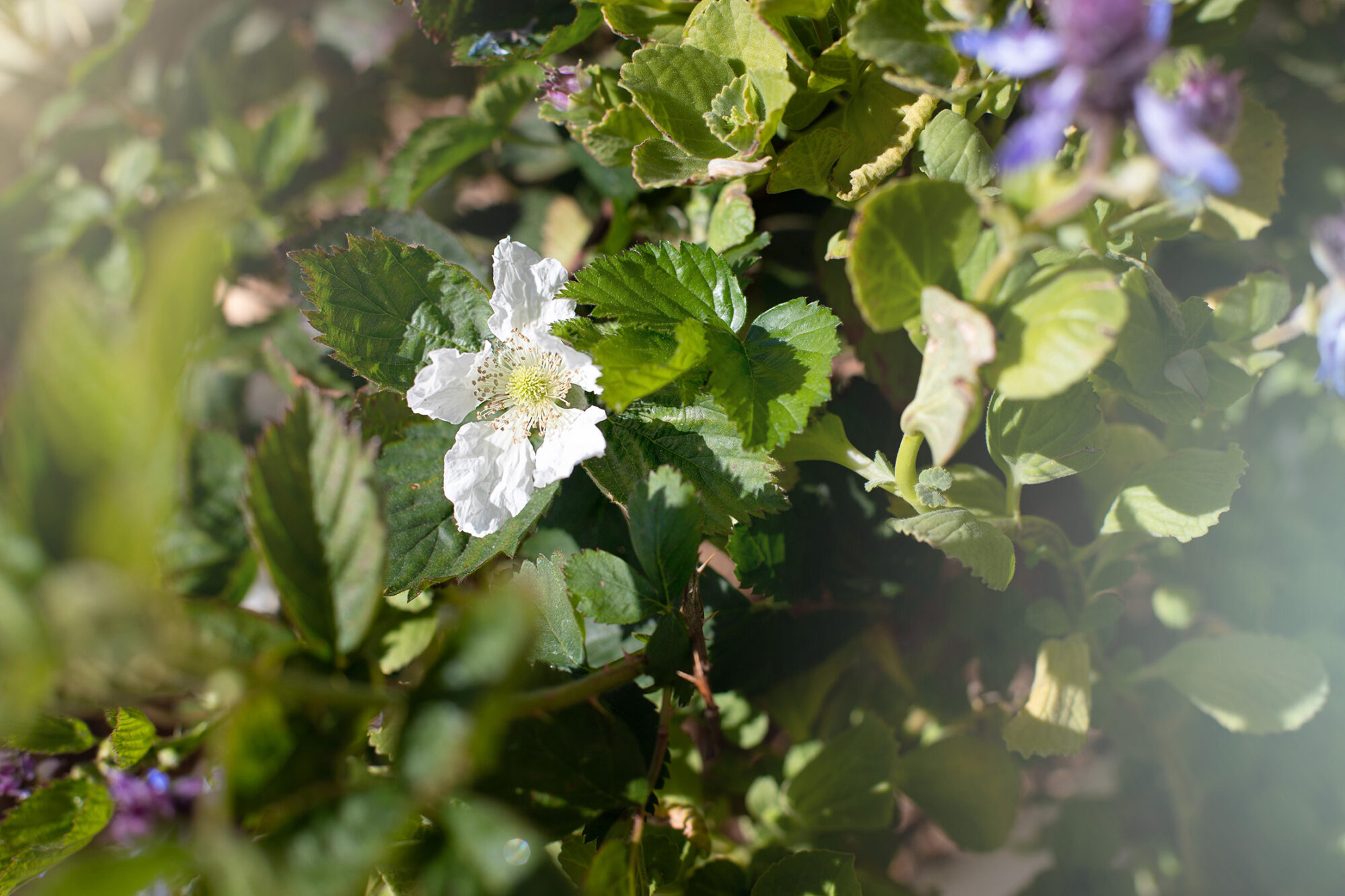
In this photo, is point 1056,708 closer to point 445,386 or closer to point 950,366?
point 950,366

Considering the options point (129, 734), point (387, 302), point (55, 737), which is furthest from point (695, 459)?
point (55, 737)

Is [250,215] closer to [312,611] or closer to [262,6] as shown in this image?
[262,6]

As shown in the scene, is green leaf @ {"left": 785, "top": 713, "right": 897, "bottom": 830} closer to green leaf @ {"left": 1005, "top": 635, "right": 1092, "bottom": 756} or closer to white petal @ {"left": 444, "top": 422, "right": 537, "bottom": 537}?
green leaf @ {"left": 1005, "top": 635, "right": 1092, "bottom": 756}

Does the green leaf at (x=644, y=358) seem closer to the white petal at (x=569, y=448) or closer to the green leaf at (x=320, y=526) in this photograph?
the white petal at (x=569, y=448)

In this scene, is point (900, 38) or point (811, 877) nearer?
point (900, 38)

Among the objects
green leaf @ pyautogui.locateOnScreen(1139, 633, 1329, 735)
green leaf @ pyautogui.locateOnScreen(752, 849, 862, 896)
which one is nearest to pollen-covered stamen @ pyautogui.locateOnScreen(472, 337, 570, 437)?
green leaf @ pyautogui.locateOnScreen(752, 849, 862, 896)

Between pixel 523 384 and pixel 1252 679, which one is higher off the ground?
pixel 523 384

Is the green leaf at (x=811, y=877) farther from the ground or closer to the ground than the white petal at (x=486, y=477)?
closer to the ground

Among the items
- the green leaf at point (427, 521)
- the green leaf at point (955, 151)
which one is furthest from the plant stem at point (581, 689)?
the green leaf at point (955, 151)
